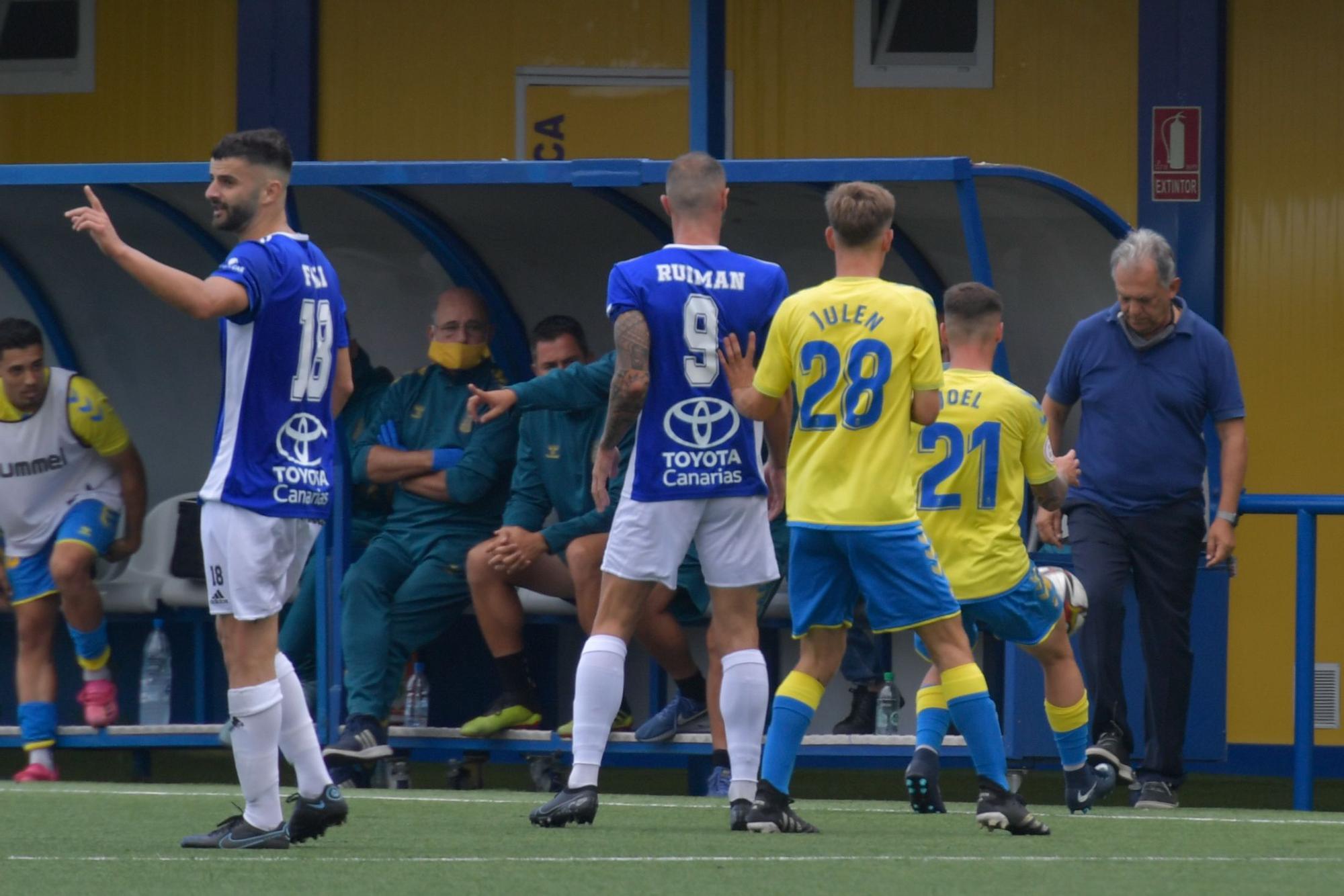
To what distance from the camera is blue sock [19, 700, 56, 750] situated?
7.96 m

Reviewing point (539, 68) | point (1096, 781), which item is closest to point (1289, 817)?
point (1096, 781)

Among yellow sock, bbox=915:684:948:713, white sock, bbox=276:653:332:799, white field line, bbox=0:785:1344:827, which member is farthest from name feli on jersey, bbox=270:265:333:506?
yellow sock, bbox=915:684:948:713

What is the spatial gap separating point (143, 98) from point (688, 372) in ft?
16.6

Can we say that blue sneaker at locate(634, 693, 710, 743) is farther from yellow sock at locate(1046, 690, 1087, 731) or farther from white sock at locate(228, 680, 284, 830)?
white sock at locate(228, 680, 284, 830)

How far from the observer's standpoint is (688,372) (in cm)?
571

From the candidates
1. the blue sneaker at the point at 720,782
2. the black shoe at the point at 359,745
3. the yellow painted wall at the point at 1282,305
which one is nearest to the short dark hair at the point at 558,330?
the black shoe at the point at 359,745

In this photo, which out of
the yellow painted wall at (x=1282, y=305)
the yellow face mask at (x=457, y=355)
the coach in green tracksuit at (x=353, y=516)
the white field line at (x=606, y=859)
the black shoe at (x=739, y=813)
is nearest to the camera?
the white field line at (x=606, y=859)

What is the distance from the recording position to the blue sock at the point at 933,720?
6289 mm

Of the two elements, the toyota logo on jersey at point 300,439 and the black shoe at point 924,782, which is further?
the black shoe at point 924,782

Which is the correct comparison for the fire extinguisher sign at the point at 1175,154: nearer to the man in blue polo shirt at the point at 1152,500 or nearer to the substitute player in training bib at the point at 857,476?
the man in blue polo shirt at the point at 1152,500

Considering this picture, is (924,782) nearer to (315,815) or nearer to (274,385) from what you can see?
(315,815)

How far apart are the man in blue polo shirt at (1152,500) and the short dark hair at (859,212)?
1659mm

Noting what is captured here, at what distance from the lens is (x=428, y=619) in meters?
7.78

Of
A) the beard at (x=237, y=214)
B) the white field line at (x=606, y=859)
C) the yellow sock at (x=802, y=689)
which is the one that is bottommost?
the white field line at (x=606, y=859)
